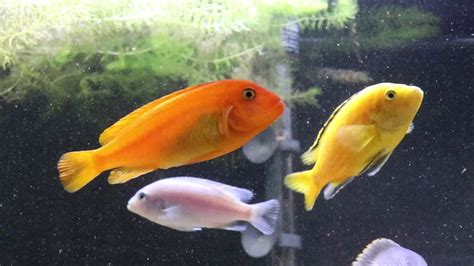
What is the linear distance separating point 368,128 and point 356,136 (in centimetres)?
3

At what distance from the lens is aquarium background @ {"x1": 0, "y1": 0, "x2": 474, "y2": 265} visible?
228 centimetres

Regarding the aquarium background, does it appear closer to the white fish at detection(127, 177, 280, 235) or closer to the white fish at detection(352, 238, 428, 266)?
the white fish at detection(352, 238, 428, 266)

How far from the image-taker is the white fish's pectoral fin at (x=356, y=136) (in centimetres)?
126

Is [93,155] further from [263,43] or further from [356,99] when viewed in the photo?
[263,43]

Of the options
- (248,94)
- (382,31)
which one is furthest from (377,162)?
(382,31)

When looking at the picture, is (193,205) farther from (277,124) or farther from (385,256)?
(277,124)

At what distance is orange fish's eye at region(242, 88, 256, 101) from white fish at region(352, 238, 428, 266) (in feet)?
3.09

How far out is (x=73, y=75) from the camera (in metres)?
2.41

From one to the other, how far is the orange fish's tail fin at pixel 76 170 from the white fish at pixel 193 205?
40 centimetres

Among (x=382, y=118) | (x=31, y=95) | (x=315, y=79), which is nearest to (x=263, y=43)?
(x=315, y=79)

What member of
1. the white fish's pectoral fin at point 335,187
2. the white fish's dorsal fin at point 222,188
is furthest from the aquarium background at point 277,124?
the white fish's pectoral fin at point 335,187

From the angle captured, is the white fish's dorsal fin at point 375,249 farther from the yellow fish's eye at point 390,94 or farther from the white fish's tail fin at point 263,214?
the yellow fish's eye at point 390,94

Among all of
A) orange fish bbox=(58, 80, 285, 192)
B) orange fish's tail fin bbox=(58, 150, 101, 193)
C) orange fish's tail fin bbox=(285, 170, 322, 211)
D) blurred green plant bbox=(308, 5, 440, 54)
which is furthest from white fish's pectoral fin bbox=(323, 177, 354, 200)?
blurred green plant bbox=(308, 5, 440, 54)

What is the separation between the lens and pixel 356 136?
1260mm
